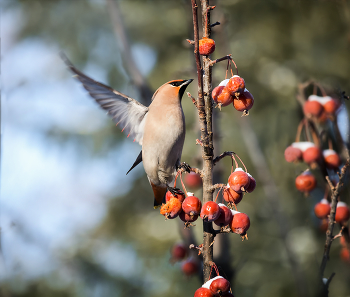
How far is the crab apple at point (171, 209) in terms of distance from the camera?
1.70 m

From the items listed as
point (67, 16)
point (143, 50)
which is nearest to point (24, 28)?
point (67, 16)

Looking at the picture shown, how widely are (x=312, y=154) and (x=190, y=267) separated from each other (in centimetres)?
136

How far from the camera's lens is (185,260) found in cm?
294

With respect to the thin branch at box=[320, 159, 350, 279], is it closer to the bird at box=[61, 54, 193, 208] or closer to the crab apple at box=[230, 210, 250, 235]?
the crab apple at box=[230, 210, 250, 235]

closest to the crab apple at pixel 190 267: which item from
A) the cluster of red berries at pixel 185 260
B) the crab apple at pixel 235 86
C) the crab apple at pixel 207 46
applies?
the cluster of red berries at pixel 185 260

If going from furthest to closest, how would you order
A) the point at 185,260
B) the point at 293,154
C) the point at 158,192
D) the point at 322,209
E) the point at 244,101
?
the point at 185,260 → the point at 158,192 → the point at 293,154 → the point at 322,209 → the point at 244,101

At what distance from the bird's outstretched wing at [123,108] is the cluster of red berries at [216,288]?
1.48m

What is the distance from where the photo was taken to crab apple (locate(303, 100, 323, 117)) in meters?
2.43

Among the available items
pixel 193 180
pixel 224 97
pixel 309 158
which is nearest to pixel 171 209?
pixel 224 97

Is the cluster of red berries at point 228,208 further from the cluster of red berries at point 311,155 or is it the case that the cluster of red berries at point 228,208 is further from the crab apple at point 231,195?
the cluster of red berries at point 311,155

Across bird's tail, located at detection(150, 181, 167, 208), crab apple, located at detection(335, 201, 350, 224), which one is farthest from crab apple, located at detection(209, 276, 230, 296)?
bird's tail, located at detection(150, 181, 167, 208)

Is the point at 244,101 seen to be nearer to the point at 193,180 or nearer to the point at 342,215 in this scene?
the point at 342,215

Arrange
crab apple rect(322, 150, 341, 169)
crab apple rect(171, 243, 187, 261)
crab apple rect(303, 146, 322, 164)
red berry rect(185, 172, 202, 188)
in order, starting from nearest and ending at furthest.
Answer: crab apple rect(322, 150, 341, 169) < crab apple rect(303, 146, 322, 164) < crab apple rect(171, 243, 187, 261) < red berry rect(185, 172, 202, 188)

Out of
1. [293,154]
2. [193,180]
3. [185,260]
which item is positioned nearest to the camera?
[293,154]
